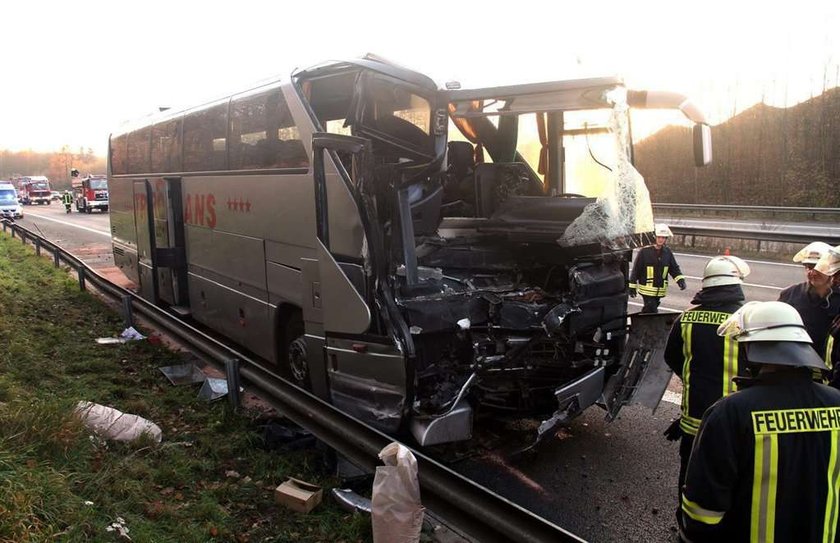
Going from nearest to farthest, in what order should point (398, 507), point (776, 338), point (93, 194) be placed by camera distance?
point (776, 338) → point (398, 507) → point (93, 194)

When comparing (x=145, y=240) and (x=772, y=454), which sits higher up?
(x=145, y=240)

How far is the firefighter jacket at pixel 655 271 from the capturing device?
28.0 feet

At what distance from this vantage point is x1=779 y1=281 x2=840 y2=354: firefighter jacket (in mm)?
4145

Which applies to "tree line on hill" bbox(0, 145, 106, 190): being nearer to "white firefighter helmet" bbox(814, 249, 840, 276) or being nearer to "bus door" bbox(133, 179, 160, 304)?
"bus door" bbox(133, 179, 160, 304)

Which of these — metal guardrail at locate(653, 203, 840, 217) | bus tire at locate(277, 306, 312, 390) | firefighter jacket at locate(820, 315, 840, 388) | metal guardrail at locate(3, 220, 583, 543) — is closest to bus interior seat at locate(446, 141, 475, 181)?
bus tire at locate(277, 306, 312, 390)

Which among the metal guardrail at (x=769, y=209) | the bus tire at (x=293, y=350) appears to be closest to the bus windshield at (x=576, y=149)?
the bus tire at (x=293, y=350)

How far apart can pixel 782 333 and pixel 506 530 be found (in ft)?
4.87

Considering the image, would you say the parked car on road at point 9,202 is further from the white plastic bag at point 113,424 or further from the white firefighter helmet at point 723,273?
the white firefighter helmet at point 723,273

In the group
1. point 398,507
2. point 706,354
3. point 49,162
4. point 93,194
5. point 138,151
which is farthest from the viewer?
point 49,162

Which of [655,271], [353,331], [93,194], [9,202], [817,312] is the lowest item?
[655,271]

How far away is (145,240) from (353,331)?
6.73 metres

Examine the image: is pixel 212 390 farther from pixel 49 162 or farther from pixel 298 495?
pixel 49 162

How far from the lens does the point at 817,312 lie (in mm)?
4199

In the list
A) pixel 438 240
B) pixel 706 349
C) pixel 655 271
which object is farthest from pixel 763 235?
pixel 706 349
